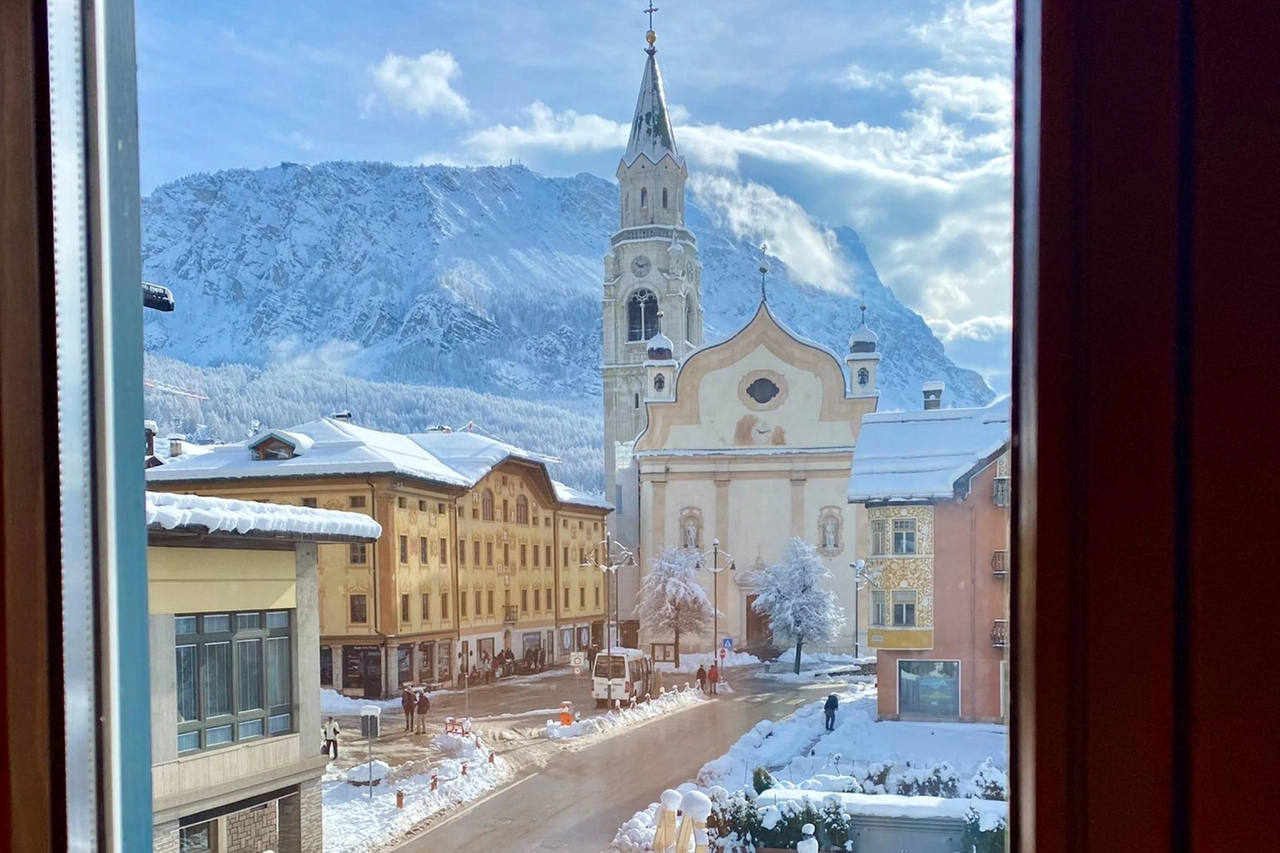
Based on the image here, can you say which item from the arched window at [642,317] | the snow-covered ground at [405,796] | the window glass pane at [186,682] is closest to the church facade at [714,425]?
the arched window at [642,317]

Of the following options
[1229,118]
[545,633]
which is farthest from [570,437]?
[1229,118]

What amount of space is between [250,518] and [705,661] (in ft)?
2.75

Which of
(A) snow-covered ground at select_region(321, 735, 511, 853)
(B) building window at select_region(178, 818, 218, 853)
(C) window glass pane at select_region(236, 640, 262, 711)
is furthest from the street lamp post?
(B) building window at select_region(178, 818, 218, 853)

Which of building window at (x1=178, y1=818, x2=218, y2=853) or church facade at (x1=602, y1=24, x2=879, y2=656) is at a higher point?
church facade at (x1=602, y1=24, x2=879, y2=656)

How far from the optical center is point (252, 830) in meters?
1.47

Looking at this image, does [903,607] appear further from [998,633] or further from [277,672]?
[277,672]

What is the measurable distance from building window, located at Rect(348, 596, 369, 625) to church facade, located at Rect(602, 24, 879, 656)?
46 centimetres

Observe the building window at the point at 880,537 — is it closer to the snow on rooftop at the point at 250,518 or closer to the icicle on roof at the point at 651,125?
the icicle on roof at the point at 651,125

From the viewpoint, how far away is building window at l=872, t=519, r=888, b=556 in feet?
5.11

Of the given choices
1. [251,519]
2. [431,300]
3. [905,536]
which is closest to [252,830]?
[251,519]

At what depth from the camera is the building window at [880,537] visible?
1.56m

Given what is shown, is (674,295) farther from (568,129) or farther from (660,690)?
(660,690)

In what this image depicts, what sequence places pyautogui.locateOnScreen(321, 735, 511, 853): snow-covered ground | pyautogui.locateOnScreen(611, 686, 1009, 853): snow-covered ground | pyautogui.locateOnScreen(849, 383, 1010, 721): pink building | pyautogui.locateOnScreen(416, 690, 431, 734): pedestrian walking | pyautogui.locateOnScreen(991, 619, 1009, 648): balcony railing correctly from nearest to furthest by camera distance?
pyautogui.locateOnScreen(991, 619, 1009, 648): balcony railing < pyautogui.locateOnScreen(849, 383, 1010, 721): pink building < pyautogui.locateOnScreen(611, 686, 1009, 853): snow-covered ground < pyautogui.locateOnScreen(321, 735, 511, 853): snow-covered ground < pyautogui.locateOnScreen(416, 690, 431, 734): pedestrian walking

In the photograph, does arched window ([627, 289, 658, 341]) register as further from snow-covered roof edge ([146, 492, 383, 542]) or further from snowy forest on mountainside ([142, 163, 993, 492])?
snow-covered roof edge ([146, 492, 383, 542])
